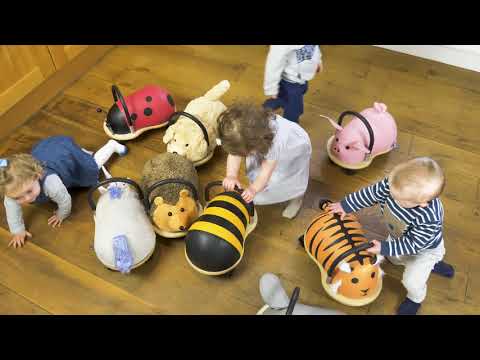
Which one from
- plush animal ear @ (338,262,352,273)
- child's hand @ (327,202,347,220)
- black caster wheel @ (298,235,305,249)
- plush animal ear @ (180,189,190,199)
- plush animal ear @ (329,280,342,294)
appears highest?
plush animal ear @ (180,189,190,199)

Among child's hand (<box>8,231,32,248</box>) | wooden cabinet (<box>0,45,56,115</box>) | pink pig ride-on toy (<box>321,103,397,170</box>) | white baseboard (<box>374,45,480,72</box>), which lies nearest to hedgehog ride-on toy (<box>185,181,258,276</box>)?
pink pig ride-on toy (<box>321,103,397,170</box>)

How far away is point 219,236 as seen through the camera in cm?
119

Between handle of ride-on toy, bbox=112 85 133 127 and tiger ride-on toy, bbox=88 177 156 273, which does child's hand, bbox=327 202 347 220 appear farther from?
handle of ride-on toy, bbox=112 85 133 127

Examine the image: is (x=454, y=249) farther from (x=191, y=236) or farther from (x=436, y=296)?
(x=191, y=236)

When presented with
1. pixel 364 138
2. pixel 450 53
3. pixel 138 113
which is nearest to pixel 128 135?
pixel 138 113

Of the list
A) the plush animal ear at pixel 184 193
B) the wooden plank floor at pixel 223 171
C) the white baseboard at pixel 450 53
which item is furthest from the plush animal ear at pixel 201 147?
the white baseboard at pixel 450 53

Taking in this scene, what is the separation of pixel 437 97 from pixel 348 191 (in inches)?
27.5

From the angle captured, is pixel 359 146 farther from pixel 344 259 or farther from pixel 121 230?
pixel 121 230

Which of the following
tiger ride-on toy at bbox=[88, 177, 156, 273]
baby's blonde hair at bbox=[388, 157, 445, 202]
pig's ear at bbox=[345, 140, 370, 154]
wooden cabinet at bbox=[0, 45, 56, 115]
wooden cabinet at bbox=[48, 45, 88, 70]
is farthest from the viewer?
wooden cabinet at bbox=[48, 45, 88, 70]

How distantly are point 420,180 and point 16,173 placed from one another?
1.13 meters

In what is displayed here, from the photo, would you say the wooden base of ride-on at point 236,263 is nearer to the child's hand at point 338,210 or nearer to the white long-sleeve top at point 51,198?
the child's hand at point 338,210

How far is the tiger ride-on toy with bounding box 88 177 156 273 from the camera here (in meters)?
1.26

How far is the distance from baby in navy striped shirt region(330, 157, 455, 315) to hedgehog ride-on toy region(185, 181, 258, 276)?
11.6 inches

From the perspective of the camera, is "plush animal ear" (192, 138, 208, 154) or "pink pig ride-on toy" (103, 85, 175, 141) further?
"pink pig ride-on toy" (103, 85, 175, 141)
